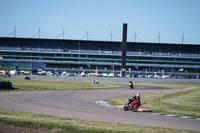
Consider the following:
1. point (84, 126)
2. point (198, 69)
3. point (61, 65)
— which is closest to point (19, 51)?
point (61, 65)

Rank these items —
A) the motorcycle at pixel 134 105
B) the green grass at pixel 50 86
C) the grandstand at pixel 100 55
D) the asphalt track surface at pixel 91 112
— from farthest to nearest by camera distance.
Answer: the grandstand at pixel 100 55, the green grass at pixel 50 86, the motorcycle at pixel 134 105, the asphalt track surface at pixel 91 112

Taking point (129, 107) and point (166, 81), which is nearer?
point (129, 107)

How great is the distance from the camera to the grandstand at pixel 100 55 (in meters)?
132

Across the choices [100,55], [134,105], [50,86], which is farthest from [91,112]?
[100,55]

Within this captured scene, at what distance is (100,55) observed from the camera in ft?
443

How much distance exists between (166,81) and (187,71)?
43.4 m

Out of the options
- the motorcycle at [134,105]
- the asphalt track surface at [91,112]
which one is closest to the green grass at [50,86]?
the asphalt track surface at [91,112]

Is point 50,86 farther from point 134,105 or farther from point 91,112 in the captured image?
point 91,112

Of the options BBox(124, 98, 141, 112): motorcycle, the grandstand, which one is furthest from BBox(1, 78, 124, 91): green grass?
the grandstand

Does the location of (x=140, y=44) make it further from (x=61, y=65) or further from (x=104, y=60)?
(x=61, y=65)

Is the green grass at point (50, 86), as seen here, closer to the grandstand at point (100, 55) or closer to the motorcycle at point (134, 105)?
the motorcycle at point (134, 105)

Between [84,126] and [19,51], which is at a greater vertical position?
[19,51]

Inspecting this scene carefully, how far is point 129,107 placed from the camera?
942 inches

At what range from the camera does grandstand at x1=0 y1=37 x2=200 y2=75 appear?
13250cm
